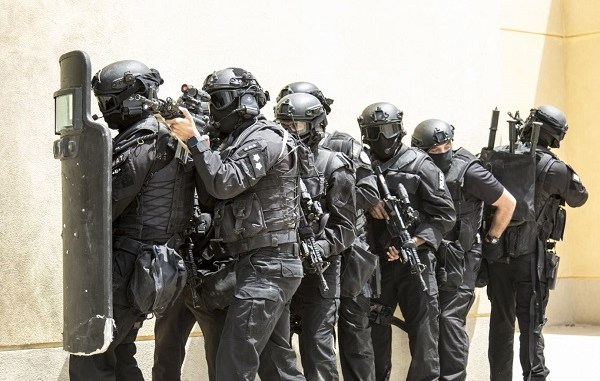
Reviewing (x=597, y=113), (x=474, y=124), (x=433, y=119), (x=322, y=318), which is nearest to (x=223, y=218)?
(x=322, y=318)

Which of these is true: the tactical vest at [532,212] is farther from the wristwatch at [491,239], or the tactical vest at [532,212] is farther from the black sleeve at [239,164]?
the black sleeve at [239,164]

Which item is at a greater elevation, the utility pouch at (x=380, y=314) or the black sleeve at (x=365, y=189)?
the black sleeve at (x=365, y=189)

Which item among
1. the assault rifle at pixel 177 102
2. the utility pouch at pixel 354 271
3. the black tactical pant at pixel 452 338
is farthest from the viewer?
the black tactical pant at pixel 452 338

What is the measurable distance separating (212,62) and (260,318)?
2.61 meters

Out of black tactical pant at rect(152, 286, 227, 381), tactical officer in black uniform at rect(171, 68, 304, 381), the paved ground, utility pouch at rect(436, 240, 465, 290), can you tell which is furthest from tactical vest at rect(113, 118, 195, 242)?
utility pouch at rect(436, 240, 465, 290)

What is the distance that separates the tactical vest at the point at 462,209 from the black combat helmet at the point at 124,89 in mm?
3142

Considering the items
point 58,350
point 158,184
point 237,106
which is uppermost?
point 237,106

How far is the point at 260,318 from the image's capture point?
218 inches

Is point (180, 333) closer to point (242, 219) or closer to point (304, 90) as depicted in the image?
point (242, 219)

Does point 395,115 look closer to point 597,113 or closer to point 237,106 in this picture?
point 237,106

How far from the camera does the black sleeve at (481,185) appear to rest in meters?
8.18

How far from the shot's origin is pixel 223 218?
5699mm

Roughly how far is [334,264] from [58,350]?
5.93 ft

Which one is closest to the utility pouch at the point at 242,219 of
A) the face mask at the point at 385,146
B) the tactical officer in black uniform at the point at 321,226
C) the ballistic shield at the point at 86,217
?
the ballistic shield at the point at 86,217
